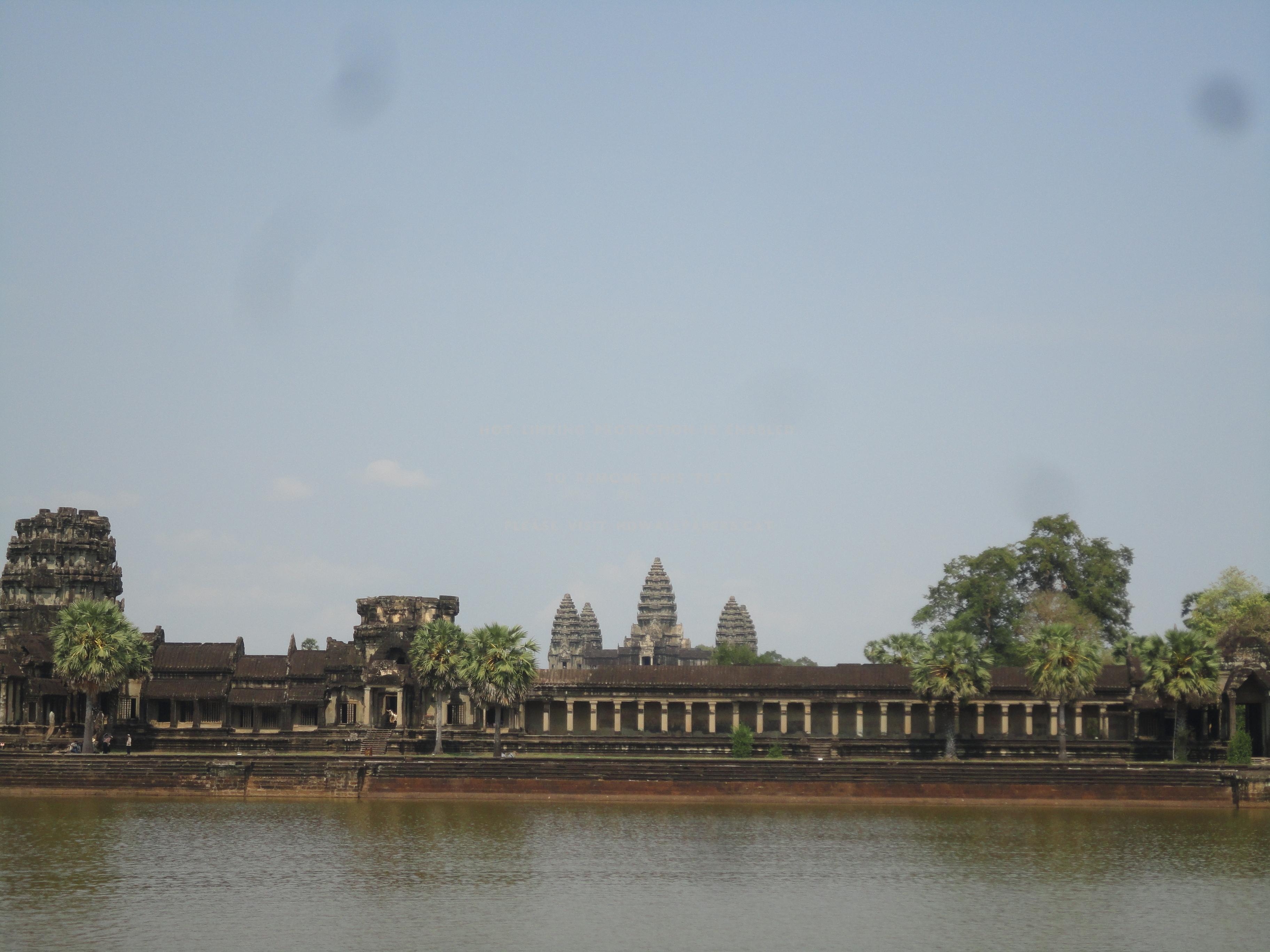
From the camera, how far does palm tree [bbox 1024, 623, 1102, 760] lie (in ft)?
222

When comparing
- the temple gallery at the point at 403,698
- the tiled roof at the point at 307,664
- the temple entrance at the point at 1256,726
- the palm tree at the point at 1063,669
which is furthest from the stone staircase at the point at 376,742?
the temple entrance at the point at 1256,726

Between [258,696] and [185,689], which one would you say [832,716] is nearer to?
[258,696]

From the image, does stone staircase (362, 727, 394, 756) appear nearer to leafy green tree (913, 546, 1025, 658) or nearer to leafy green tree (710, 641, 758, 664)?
leafy green tree (913, 546, 1025, 658)

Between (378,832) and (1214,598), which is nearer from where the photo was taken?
(378,832)

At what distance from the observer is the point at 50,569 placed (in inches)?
3172

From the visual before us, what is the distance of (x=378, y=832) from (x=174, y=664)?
34713 millimetres

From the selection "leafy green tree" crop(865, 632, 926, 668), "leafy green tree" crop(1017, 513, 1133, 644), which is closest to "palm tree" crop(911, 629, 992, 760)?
"leafy green tree" crop(865, 632, 926, 668)

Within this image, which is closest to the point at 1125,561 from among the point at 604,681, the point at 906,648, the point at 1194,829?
the point at 906,648

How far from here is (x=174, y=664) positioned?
80.1 metres

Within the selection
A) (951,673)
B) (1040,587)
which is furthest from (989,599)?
(951,673)

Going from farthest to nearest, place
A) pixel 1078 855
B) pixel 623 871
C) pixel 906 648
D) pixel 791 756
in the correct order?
pixel 906 648, pixel 791 756, pixel 1078 855, pixel 623 871

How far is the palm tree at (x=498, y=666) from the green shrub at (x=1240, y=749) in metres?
29.1

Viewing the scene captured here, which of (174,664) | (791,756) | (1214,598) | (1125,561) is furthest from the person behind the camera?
(1125,561)

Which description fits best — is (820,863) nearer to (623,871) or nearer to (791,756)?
(623,871)
